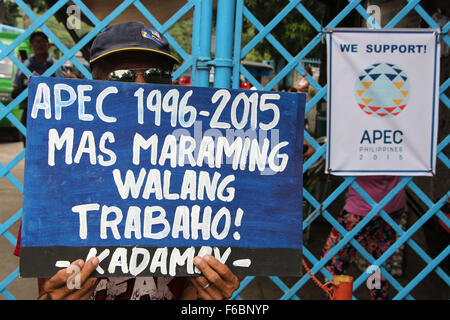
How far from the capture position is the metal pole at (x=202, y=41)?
2027 mm

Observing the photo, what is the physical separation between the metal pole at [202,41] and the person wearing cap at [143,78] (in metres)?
0.33

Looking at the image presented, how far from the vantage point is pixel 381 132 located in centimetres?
229

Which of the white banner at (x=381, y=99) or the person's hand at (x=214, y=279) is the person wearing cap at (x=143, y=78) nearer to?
the person's hand at (x=214, y=279)

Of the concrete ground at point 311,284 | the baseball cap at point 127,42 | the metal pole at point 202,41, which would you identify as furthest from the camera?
the concrete ground at point 311,284

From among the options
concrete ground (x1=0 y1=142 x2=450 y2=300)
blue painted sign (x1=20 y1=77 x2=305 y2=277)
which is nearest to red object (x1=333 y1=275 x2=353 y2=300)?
blue painted sign (x1=20 y1=77 x2=305 y2=277)

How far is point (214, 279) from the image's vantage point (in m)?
1.47

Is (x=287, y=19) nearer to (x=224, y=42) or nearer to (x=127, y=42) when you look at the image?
(x=224, y=42)

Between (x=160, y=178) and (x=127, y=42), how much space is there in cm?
56

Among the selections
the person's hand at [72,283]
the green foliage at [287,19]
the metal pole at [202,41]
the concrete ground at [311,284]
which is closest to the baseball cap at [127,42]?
the metal pole at [202,41]

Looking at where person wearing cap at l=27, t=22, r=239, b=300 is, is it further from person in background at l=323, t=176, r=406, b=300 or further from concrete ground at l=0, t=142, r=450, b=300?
concrete ground at l=0, t=142, r=450, b=300

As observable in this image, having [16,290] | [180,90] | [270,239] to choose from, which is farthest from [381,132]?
[16,290]

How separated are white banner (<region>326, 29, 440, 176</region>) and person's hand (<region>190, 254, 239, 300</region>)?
1.05 metres

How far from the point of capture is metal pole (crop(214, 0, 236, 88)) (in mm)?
2037
